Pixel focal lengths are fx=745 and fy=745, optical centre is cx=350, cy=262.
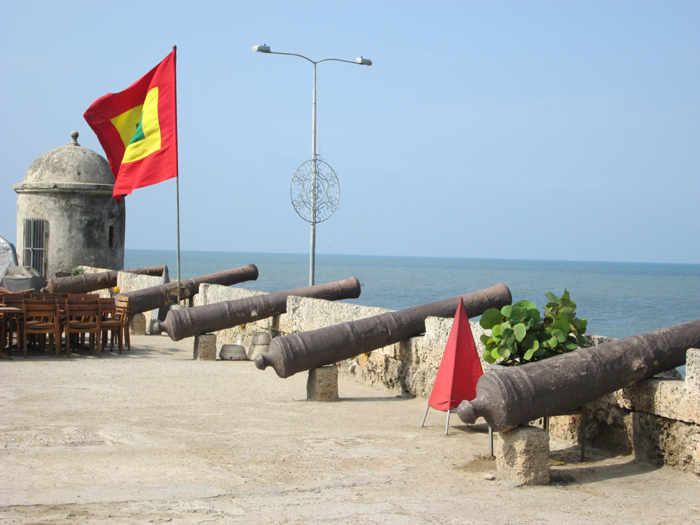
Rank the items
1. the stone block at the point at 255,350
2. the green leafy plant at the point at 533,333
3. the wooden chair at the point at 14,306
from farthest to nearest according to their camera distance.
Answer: the stone block at the point at 255,350, the wooden chair at the point at 14,306, the green leafy plant at the point at 533,333

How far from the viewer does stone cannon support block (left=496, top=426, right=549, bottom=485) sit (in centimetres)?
498

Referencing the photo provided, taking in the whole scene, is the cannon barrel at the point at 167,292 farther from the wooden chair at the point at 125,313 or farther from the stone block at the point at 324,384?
the stone block at the point at 324,384

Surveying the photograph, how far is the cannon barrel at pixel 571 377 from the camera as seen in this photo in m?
4.96

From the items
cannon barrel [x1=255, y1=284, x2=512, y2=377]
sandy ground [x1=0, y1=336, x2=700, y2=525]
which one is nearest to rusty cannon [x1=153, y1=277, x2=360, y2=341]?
sandy ground [x1=0, y1=336, x2=700, y2=525]

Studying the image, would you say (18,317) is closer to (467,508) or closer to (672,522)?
(467,508)

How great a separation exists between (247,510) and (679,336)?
3.38 m

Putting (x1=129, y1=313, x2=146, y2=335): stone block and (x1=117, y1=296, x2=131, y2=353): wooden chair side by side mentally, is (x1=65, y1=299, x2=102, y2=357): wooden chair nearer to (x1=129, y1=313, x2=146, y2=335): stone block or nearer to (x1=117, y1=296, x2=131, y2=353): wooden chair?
(x1=117, y1=296, x2=131, y2=353): wooden chair

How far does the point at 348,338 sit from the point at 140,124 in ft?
24.1

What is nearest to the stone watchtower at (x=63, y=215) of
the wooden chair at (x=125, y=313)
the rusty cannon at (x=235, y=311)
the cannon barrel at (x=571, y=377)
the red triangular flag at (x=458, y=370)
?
the wooden chair at (x=125, y=313)

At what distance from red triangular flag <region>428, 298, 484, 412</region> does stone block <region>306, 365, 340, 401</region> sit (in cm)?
163

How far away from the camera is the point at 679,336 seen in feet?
18.1

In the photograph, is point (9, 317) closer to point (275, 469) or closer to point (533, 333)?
point (275, 469)

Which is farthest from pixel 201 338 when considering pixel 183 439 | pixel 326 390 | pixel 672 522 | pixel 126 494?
pixel 672 522

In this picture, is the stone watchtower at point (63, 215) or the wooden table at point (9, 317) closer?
the wooden table at point (9, 317)
